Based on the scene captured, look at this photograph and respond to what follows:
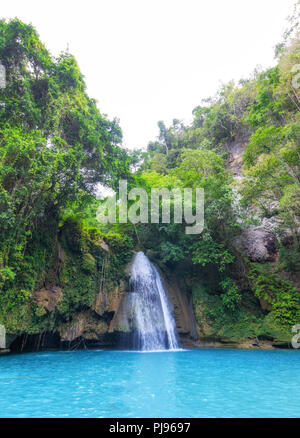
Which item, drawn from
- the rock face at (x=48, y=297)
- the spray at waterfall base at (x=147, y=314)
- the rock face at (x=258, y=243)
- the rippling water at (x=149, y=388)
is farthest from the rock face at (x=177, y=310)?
the rock face at (x=258, y=243)

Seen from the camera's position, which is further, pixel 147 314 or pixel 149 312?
pixel 149 312

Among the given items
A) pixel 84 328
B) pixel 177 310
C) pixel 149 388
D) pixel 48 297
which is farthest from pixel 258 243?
pixel 149 388

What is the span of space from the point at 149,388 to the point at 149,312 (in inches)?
280

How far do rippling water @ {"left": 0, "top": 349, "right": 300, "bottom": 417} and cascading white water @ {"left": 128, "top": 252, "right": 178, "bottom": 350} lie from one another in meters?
3.35

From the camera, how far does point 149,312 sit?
476 inches

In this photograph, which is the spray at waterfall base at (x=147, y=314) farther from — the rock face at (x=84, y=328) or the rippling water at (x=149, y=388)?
the rippling water at (x=149, y=388)

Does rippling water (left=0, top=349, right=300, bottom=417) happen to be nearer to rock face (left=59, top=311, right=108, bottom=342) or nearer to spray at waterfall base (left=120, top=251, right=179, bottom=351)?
rock face (left=59, top=311, right=108, bottom=342)

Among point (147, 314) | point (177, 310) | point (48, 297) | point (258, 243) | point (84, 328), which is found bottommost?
point (84, 328)

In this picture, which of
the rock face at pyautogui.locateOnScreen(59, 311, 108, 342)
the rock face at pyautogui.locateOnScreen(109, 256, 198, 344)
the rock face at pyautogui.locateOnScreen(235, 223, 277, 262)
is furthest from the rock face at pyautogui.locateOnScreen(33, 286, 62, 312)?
the rock face at pyautogui.locateOnScreen(235, 223, 277, 262)

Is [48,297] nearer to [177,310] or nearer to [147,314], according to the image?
[147,314]

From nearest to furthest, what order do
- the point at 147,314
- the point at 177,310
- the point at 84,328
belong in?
1. the point at 84,328
2. the point at 147,314
3. the point at 177,310

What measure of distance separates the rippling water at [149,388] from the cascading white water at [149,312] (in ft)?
11.0

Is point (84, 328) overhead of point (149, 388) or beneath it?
beneath

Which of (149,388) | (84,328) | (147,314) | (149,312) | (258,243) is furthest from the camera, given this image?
(258,243)
